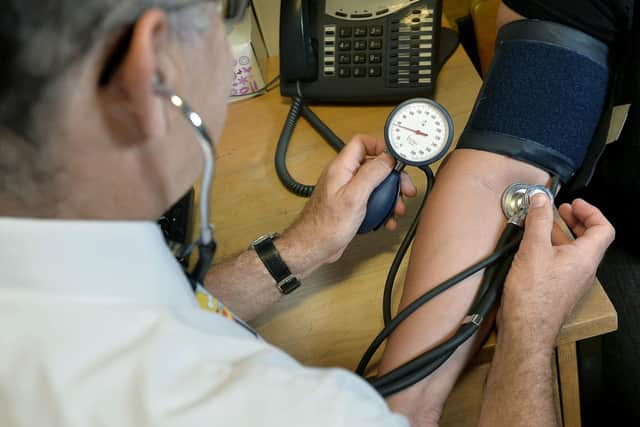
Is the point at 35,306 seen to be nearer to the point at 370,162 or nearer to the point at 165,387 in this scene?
the point at 165,387

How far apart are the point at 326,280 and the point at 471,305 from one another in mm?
224

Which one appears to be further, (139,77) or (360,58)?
(360,58)

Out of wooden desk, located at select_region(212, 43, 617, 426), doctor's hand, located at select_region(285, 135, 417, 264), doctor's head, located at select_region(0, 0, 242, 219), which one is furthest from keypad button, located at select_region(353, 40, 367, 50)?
doctor's head, located at select_region(0, 0, 242, 219)

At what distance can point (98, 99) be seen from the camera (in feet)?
1.41

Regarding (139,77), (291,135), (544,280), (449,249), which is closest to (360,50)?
(291,135)

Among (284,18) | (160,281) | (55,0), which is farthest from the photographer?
(284,18)

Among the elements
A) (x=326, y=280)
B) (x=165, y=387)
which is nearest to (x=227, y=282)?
(x=326, y=280)

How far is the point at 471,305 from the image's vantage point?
780 millimetres

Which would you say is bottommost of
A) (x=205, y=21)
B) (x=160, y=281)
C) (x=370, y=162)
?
(x=370, y=162)

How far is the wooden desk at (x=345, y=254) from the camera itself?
804 millimetres

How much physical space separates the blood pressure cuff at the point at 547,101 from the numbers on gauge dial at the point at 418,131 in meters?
Result: 0.06

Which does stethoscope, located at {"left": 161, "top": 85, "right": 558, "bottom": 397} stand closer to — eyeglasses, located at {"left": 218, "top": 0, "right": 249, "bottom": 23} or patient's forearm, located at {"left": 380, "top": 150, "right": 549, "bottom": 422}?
patient's forearm, located at {"left": 380, "top": 150, "right": 549, "bottom": 422}

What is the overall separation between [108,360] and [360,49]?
2.46ft

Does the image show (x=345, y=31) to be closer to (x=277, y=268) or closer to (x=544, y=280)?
(x=277, y=268)
